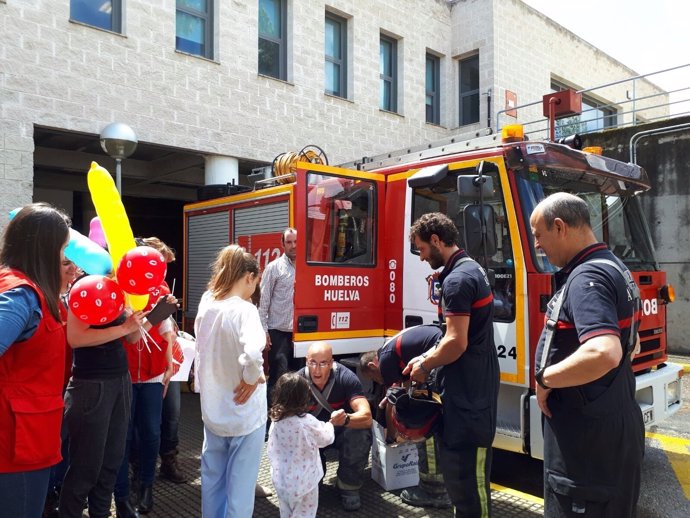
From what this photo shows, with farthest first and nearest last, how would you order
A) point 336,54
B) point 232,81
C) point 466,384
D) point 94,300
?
point 336,54, point 232,81, point 466,384, point 94,300

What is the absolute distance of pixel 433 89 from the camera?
551 inches

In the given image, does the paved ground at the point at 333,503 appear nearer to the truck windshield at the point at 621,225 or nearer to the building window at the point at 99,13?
the truck windshield at the point at 621,225

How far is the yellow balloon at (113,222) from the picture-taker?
2.96m

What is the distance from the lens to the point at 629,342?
87.5 inches

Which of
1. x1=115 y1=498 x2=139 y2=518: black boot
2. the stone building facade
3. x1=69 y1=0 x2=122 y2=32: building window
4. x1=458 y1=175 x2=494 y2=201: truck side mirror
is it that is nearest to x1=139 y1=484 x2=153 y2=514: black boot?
x1=115 y1=498 x2=139 y2=518: black boot

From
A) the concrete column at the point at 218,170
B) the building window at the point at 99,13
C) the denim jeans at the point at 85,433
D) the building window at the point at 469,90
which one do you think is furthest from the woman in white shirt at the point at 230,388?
the building window at the point at 469,90

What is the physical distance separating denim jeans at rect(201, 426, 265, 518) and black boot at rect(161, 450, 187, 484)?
1341mm

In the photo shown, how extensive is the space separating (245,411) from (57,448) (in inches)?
37.1

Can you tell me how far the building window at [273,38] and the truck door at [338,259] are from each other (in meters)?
6.46

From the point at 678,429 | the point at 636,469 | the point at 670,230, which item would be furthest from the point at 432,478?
the point at 670,230

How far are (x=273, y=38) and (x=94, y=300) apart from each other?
910 centimetres

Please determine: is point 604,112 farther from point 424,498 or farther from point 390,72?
point 424,498

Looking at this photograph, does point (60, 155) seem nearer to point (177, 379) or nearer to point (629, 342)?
point (177, 379)

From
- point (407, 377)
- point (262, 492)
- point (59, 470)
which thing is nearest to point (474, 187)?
point (407, 377)
